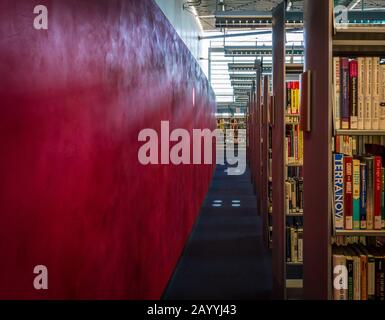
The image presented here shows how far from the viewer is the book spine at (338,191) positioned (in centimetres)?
216

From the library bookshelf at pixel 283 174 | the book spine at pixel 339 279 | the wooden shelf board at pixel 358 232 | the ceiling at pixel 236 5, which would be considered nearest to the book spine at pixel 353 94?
the wooden shelf board at pixel 358 232

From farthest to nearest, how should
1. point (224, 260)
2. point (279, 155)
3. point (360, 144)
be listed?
point (224, 260) < point (279, 155) < point (360, 144)

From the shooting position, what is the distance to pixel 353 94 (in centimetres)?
219

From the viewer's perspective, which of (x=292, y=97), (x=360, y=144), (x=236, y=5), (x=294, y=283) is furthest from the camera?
(x=236, y=5)

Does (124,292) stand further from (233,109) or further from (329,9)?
(233,109)

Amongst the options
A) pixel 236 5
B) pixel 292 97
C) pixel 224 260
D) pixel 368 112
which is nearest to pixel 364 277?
pixel 368 112

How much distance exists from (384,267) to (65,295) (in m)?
1.55

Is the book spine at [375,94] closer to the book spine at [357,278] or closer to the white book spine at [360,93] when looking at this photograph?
the white book spine at [360,93]

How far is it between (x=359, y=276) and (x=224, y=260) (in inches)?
111

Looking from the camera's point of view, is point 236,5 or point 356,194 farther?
point 236,5

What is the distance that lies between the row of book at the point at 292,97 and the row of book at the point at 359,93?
2.02m

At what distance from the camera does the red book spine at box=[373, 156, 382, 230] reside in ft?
7.08

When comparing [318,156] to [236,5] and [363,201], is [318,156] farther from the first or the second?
[236,5]

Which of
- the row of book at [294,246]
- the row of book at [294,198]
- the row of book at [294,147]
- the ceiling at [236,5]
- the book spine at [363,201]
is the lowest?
the row of book at [294,246]
